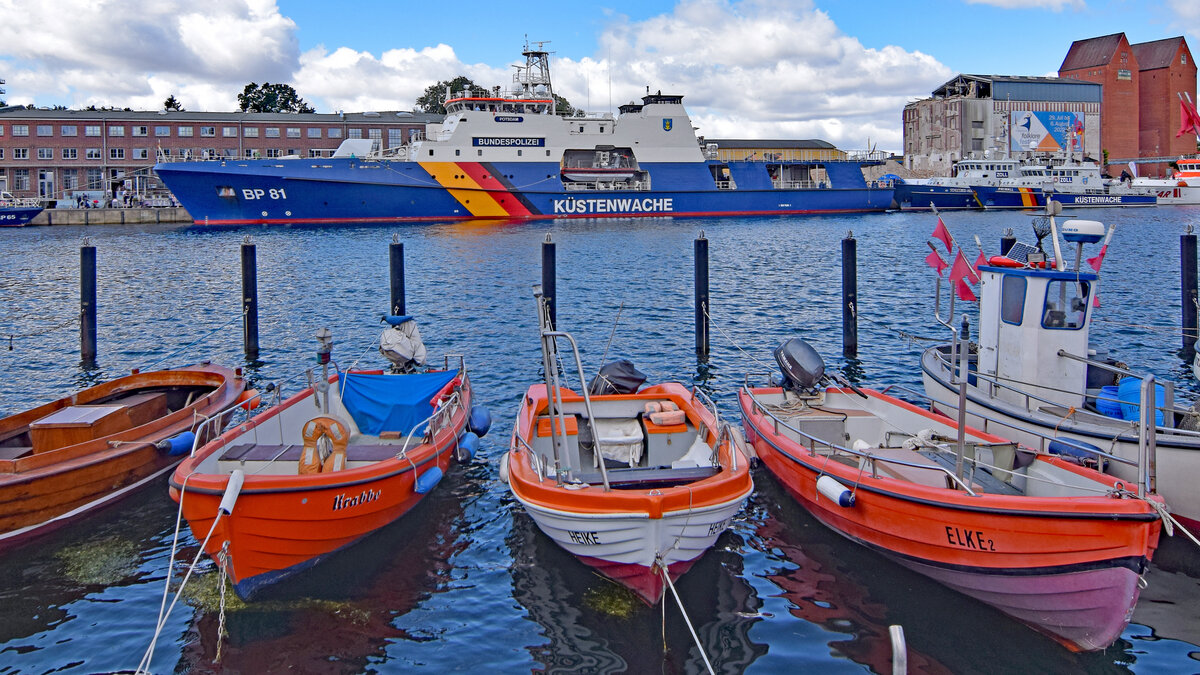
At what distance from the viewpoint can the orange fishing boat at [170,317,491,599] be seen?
744cm

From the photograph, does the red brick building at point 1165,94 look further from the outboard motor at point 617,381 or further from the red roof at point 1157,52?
the outboard motor at point 617,381

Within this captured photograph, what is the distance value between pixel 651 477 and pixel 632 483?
7.5 inches

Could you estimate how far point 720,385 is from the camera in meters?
15.6

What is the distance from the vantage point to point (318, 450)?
28.0ft

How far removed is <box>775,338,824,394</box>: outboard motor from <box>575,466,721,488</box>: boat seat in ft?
10.6

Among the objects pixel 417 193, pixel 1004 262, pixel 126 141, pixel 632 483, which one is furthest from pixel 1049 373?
pixel 126 141

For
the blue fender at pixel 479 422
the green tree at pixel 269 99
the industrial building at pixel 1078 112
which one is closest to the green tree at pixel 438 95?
the green tree at pixel 269 99

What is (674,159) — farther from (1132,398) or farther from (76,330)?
(1132,398)

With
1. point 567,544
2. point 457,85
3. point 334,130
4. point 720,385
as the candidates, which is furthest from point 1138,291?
point 457,85

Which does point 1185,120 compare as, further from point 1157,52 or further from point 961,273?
point 961,273

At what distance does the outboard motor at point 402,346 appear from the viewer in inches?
475

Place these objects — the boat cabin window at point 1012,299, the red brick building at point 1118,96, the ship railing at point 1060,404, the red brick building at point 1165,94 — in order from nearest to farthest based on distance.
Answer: the ship railing at point 1060,404 → the boat cabin window at point 1012,299 → the red brick building at point 1118,96 → the red brick building at point 1165,94

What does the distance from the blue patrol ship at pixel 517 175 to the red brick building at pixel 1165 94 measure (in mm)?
50891

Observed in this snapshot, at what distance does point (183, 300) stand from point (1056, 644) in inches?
972
